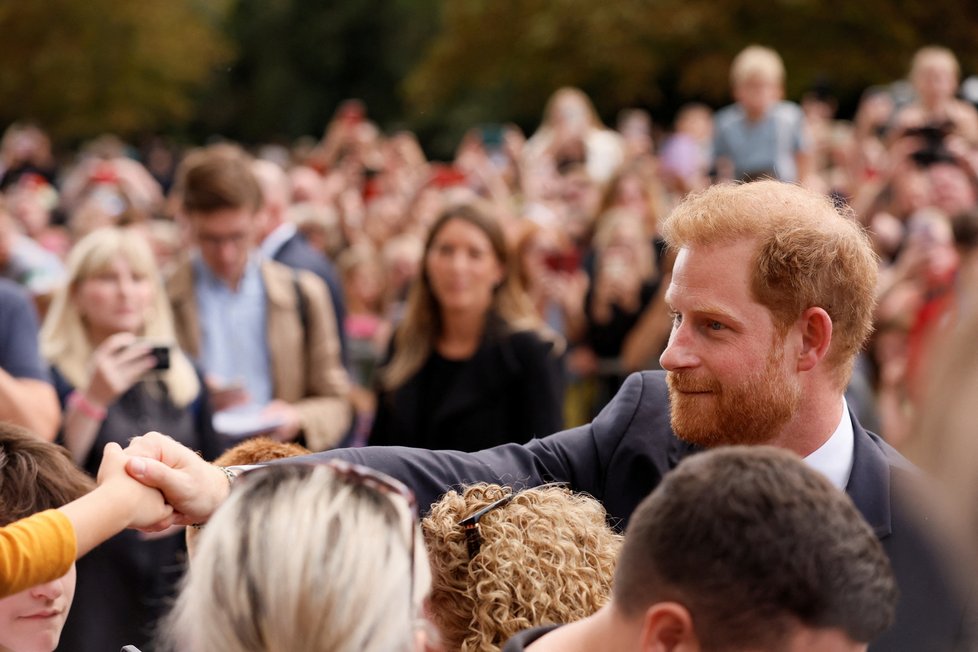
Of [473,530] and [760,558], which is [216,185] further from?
[760,558]

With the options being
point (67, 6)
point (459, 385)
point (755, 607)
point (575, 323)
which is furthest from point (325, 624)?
point (67, 6)

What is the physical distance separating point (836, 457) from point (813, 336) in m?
0.27

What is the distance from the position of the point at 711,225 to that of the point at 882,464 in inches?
24.5

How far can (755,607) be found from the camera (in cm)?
190

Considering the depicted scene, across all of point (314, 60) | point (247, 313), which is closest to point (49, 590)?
point (247, 313)

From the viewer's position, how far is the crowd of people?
6.43ft

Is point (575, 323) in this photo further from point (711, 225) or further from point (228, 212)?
point (711, 225)

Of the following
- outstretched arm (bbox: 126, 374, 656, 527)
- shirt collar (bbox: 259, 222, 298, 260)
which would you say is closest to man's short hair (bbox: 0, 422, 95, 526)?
outstretched arm (bbox: 126, 374, 656, 527)

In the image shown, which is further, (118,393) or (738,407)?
(118,393)

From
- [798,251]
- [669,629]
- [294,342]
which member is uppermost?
[798,251]

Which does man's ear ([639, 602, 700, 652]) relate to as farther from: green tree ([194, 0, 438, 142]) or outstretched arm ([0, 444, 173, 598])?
green tree ([194, 0, 438, 142])

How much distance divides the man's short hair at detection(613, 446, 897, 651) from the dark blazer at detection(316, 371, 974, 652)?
98 centimetres

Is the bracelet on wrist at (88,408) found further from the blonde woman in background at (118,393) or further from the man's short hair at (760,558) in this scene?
the man's short hair at (760,558)

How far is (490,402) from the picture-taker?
5938 mm
